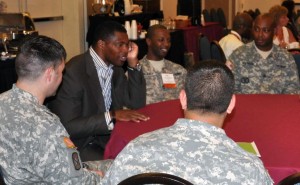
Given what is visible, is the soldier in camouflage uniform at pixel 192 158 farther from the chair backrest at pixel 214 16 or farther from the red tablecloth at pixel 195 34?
the chair backrest at pixel 214 16

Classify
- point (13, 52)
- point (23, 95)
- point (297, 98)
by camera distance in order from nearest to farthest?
1. point (23, 95)
2. point (297, 98)
3. point (13, 52)

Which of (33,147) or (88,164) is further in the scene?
(88,164)

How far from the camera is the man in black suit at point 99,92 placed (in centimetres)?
300

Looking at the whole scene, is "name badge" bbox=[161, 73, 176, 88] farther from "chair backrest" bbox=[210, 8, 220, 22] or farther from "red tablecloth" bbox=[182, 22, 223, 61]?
"chair backrest" bbox=[210, 8, 220, 22]

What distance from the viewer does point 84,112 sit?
3125mm

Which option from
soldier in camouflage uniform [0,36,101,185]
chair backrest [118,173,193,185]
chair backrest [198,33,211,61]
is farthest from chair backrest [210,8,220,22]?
chair backrest [118,173,193,185]

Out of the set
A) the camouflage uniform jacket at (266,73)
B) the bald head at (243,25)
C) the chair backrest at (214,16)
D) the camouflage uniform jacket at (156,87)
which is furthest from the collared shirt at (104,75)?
the chair backrest at (214,16)

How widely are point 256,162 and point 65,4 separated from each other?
267 inches

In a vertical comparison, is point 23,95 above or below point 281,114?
above

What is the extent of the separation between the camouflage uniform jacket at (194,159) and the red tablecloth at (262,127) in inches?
28.3

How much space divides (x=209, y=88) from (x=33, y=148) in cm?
76

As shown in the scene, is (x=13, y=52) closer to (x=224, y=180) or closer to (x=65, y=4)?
(x=65, y=4)

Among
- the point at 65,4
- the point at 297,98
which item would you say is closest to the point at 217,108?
the point at 297,98

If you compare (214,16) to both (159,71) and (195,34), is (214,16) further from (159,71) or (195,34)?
(159,71)
